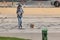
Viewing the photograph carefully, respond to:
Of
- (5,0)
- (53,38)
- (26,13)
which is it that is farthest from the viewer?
(5,0)

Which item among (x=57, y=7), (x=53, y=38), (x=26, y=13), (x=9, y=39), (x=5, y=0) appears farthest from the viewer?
(x=5, y=0)

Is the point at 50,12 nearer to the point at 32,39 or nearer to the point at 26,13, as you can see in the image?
the point at 26,13

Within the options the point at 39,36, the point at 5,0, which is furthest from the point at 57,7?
the point at 39,36

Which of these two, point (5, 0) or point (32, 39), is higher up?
point (32, 39)

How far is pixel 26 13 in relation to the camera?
29.3 metres

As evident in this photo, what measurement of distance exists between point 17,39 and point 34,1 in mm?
26283

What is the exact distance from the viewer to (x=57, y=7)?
33.9 metres

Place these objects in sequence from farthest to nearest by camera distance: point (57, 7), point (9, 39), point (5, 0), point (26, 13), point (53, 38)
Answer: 1. point (5, 0)
2. point (57, 7)
3. point (26, 13)
4. point (53, 38)
5. point (9, 39)

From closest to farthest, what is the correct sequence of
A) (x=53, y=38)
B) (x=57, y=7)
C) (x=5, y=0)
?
(x=53, y=38) < (x=57, y=7) < (x=5, y=0)

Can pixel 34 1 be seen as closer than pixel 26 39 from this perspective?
No

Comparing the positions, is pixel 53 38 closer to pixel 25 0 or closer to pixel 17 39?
pixel 17 39

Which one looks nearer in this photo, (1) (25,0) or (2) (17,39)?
(2) (17,39)

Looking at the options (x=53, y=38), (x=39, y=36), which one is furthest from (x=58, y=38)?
(x=39, y=36)

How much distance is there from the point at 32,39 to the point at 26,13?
15.5m
